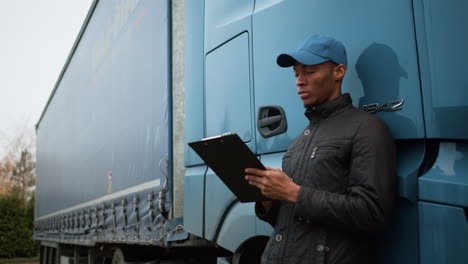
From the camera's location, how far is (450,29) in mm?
1601

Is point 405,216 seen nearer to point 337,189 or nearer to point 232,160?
point 337,189

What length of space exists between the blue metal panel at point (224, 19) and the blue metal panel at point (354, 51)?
0.12 meters

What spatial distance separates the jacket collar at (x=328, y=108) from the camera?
6.12ft

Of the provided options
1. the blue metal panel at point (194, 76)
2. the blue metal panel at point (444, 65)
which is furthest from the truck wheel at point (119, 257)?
the blue metal panel at point (444, 65)

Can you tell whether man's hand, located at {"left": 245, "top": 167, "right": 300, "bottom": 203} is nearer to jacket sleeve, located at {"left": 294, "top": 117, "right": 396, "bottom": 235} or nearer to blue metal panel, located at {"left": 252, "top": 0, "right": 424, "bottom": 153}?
jacket sleeve, located at {"left": 294, "top": 117, "right": 396, "bottom": 235}

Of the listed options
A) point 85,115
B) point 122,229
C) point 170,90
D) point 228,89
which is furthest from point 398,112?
point 85,115

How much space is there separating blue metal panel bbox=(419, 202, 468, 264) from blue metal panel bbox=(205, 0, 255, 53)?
1469mm

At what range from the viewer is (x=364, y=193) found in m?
Result: 1.59

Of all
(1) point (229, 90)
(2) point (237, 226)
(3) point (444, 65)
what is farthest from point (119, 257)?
(3) point (444, 65)

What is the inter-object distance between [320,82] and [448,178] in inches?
23.8

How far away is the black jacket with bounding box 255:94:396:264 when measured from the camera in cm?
159

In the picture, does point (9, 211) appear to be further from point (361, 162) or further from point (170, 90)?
point (361, 162)

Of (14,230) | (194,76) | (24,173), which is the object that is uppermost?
(24,173)

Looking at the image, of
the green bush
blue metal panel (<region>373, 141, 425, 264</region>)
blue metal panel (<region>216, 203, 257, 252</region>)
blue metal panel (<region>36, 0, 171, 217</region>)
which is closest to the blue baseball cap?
blue metal panel (<region>373, 141, 425, 264</region>)
